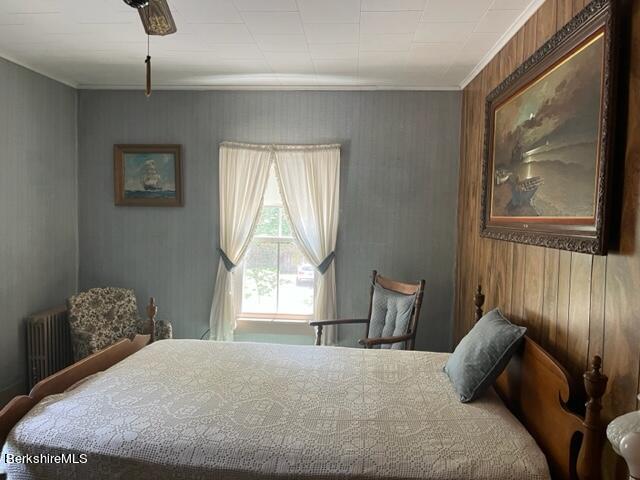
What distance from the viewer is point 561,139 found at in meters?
1.65

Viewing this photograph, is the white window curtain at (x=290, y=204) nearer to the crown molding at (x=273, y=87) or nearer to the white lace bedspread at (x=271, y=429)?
the crown molding at (x=273, y=87)

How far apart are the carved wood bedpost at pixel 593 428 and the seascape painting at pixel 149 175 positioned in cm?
329

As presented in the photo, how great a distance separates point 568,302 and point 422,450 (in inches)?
33.5

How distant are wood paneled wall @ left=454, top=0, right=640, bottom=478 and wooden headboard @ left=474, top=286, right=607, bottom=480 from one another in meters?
0.11

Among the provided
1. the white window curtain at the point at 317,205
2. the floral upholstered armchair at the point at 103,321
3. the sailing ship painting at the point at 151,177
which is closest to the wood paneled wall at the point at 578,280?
the white window curtain at the point at 317,205

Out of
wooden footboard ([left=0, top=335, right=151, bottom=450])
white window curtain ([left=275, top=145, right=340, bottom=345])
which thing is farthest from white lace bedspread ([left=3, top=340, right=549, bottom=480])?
white window curtain ([left=275, top=145, right=340, bottom=345])

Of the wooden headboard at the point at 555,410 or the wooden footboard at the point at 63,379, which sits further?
the wooden footboard at the point at 63,379

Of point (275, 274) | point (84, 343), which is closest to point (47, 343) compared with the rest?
point (84, 343)

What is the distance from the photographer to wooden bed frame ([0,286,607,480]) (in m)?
1.24

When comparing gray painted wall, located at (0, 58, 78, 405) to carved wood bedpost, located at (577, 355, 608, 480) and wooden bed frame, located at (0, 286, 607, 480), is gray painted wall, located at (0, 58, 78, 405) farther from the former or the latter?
carved wood bedpost, located at (577, 355, 608, 480)

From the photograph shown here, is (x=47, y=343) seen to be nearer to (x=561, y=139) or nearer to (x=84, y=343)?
(x=84, y=343)

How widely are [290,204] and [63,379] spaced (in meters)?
2.10

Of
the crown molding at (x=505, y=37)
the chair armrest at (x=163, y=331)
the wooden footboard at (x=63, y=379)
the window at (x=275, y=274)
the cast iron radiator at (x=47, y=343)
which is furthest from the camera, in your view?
the window at (x=275, y=274)

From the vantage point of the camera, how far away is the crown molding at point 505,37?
201cm
